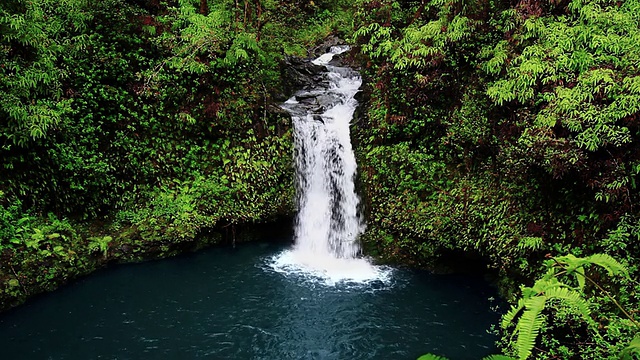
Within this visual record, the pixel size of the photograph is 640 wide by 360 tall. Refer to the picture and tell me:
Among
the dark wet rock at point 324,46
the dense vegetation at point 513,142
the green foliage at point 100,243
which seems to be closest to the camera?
the dense vegetation at point 513,142

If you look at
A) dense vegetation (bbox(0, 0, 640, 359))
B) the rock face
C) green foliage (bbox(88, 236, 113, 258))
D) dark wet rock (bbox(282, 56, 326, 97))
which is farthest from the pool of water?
dark wet rock (bbox(282, 56, 326, 97))

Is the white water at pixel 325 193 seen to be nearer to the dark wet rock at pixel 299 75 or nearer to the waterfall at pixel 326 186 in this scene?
the waterfall at pixel 326 186

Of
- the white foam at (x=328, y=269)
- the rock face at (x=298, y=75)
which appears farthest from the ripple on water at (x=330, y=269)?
the rock face at (x=298, y=75)

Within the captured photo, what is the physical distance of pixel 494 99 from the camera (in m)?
9.07

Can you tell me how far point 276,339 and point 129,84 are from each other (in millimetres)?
7293

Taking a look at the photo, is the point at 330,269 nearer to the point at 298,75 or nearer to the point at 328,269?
the point at 328,269

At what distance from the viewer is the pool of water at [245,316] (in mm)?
7668

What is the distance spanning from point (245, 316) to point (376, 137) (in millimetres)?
5534

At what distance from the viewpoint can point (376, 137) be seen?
1123 centimetres

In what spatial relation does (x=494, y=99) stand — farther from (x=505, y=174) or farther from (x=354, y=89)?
(x=354, y=89)

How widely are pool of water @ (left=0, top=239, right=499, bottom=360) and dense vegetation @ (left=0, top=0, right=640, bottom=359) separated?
664 mm

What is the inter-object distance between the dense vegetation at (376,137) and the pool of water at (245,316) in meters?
0.66

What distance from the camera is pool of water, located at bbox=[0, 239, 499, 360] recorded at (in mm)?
7668

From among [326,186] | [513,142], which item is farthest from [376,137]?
[513,142]
